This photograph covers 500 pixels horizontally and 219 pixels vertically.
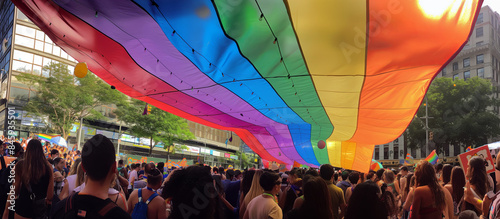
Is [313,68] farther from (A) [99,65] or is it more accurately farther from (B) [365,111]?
(A) [99,65]

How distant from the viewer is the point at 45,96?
30391 millimetres

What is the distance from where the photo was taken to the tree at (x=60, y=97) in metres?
30.4

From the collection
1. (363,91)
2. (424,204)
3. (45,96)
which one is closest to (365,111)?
(363,91)

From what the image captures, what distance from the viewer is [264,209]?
4.43 m

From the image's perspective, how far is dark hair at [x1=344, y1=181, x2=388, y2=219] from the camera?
11.5ft

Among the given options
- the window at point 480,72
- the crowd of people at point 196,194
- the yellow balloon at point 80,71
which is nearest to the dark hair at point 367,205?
the crowd of people at point 196,194

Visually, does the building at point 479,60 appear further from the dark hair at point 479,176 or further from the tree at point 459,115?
the dark hair at point 479,176

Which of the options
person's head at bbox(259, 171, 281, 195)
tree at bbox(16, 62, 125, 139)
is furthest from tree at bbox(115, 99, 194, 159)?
person's head at bbox(259, 171, 281, 195)

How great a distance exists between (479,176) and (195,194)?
4.13 metres

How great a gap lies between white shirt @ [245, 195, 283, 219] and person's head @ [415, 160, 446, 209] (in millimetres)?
2022

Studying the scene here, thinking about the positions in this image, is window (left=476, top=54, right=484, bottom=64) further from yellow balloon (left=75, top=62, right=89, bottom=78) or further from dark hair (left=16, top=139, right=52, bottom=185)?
dark hair (left=16, top=139, right=52, bottom=185)

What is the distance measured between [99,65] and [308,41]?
552cm

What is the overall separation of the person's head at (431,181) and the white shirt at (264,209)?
6.64 ft

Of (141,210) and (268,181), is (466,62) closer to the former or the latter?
(268,181)
